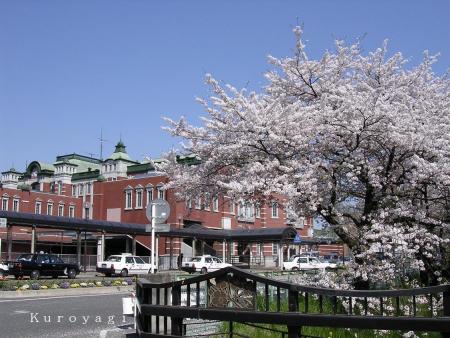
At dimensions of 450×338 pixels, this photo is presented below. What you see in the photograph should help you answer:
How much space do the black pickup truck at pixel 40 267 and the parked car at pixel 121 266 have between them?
3.12 meters

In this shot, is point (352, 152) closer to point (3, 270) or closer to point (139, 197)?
point (3, 270)

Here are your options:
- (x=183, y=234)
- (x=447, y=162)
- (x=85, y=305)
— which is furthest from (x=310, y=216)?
(x=183, y=234)

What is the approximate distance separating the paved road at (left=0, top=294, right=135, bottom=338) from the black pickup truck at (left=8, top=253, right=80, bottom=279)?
1484 cm

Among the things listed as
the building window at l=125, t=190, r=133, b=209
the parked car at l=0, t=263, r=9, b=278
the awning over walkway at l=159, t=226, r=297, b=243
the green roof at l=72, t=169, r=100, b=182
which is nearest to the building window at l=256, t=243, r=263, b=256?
the awning over walkway at l=159, t=226, r=297, b=243

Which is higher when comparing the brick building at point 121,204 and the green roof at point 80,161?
the green roof at point 80,161

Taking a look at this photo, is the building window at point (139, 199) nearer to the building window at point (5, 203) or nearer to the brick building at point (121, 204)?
the brick building at point (121, 204)

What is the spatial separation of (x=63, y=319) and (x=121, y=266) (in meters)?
26.1

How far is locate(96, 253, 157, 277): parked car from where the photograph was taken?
3919 centimetres

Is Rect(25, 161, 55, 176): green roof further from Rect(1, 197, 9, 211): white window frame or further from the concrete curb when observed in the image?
the concrete curb

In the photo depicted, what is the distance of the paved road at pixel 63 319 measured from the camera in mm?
11219

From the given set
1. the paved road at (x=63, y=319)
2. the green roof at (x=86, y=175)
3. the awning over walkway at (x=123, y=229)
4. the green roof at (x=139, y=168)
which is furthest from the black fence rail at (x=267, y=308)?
the green roof at (x=86, y=175)

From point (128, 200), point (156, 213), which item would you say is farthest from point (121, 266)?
point (156, 213)

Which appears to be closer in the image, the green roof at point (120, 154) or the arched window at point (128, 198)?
the arched window at point (128, 198)

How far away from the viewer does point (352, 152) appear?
479 inches
